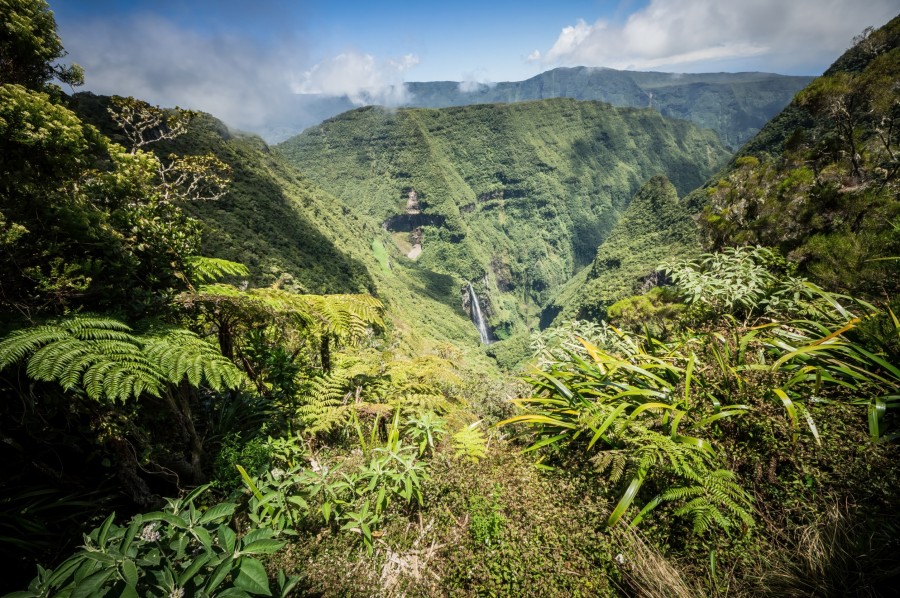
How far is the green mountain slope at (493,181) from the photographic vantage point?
5989 inches

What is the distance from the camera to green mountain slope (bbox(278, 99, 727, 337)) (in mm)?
152125

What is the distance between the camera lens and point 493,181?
592 feet

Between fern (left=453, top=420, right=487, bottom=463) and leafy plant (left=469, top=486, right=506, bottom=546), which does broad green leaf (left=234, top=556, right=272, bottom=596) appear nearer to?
leafy plant (left=469, top=486, right=506, bottom=546)

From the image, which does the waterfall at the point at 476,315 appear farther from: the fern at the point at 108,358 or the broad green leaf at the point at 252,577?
the broad green leaf at the point at 252,577

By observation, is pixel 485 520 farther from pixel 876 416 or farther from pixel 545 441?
pixel 876 416

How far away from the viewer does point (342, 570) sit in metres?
2.14

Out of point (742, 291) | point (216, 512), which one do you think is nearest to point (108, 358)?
point (216, 512)

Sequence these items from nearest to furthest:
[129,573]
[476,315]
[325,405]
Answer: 1. [129,573]
2. [325,405]
3. [476,315]

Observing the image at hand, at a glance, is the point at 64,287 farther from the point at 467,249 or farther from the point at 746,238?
the point at 467,249

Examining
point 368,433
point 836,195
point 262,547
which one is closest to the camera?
point 262,547

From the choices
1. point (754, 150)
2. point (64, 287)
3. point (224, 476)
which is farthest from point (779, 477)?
point (754, 150)

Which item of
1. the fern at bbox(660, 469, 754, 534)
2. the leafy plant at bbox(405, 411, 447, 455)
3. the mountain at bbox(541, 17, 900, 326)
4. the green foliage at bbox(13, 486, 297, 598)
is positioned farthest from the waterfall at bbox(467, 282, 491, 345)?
the green foliage at bbox(13, 486, 297, 598)

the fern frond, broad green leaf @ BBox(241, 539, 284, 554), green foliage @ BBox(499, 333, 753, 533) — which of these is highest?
the fern frond

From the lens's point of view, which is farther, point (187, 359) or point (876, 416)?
point (187, 359)
